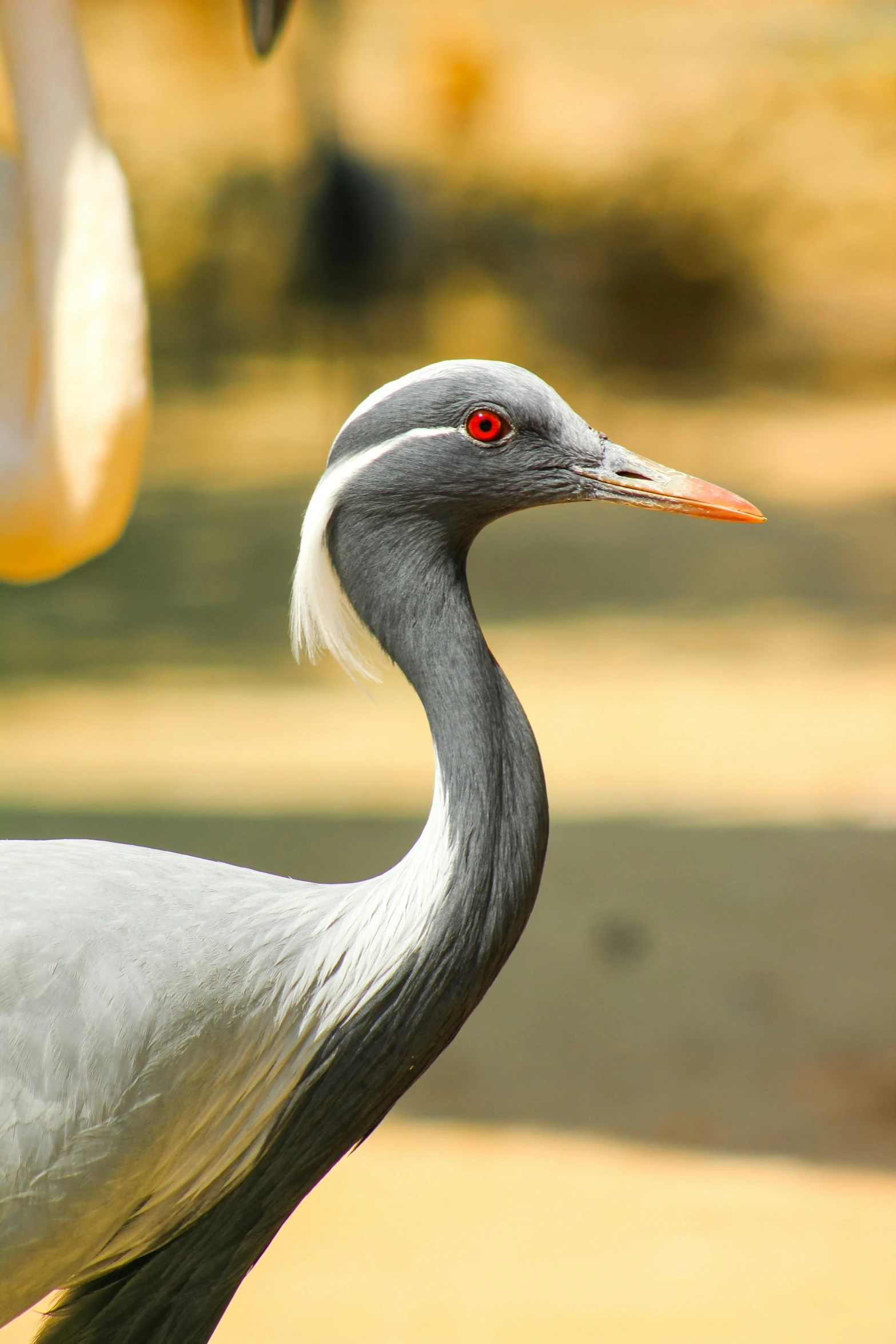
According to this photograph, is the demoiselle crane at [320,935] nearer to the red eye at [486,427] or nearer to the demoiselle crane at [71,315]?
the red eye at [486,427]

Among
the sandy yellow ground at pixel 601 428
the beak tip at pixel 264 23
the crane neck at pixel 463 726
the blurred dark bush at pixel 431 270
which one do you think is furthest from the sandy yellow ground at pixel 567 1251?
the blurred dark bush at pixel 431 270

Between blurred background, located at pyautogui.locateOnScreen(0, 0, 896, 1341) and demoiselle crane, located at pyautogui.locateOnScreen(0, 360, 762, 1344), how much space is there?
1.77 meters

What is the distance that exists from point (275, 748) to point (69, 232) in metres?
3.04

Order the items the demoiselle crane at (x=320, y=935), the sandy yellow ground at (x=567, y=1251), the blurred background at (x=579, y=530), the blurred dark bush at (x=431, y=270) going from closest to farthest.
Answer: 1. the demoiselle crane at (x=320, y=935)
2. the sandy yellow ground at (x=567, y=1251)
3. the blurred background at (x=579, y=530)
4. the blurred dark bush at (x=431, y=270)

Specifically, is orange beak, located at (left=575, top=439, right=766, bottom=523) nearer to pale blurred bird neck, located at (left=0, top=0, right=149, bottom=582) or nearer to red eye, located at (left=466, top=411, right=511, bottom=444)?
red eye, located at (left=466, top=411, right=511, bottom=444)

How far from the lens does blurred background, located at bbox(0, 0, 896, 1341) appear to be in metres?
4.09

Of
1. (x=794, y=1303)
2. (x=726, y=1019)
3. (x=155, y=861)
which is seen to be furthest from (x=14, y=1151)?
(x=726, y=1019)

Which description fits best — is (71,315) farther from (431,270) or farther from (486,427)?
(431,270)

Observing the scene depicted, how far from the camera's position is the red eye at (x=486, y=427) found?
70.6 inches

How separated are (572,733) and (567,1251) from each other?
9.84 feet

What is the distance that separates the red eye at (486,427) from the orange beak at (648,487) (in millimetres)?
102

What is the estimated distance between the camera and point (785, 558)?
8148 mm

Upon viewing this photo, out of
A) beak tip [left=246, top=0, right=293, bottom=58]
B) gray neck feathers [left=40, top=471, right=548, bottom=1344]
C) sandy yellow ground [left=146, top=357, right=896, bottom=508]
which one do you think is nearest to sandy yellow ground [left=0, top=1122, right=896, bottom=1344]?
gray neck feathers [left=40, top=471, right=548, bottom=1344]

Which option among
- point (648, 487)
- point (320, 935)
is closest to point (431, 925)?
point (320, 935)
